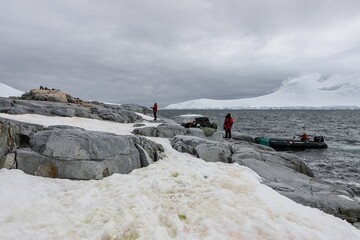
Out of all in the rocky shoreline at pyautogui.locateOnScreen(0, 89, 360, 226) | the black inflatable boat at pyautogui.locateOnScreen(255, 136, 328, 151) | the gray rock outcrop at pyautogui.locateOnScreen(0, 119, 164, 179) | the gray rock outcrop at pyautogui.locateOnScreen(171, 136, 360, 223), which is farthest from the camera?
the black inflatable boat at pyautogui.locateOnScreen(255, 136, 328, 151)

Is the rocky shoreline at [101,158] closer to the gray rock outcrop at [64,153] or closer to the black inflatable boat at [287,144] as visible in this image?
the gray rock outcrop at [64,153]

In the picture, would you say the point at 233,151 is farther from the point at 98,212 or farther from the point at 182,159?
the point at 98,212

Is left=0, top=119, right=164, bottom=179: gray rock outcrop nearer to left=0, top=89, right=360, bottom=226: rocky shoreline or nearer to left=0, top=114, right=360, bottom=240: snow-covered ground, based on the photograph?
left=0, top=89, right=360, bottom=226: rocky shoreline

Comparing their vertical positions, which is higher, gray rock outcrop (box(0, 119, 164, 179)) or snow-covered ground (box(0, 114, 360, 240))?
gray rock outcrop (box(0, 119, 164, 179))

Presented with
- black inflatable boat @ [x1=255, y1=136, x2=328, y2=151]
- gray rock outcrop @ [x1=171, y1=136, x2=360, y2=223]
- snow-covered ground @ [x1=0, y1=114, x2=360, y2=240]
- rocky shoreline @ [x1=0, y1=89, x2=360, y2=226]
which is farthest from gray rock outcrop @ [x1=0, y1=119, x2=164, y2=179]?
black inflatable boat @ [x1=255, y1=136, x2=328, y2=151]

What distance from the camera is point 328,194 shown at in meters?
12.3

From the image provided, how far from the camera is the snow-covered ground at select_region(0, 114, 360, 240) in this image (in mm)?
6242

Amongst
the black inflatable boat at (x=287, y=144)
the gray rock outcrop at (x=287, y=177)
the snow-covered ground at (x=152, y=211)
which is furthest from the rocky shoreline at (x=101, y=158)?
the black inflatable boat at (x=287, y=144)

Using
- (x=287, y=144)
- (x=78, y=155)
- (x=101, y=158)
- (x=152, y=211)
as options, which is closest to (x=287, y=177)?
(x=152, y=211)

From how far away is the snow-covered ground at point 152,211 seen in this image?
20.5 feet

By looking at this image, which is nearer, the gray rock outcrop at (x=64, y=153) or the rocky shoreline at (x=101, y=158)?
the gray rock outcrop at (x=64, y=153)

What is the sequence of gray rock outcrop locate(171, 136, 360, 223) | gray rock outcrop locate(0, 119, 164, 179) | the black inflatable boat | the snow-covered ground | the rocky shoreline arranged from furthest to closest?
the black inflatable boat → gray rock outcrop locate(171, 136, 360, 223) → the rocky shoreline → gray rock outcrop locate(0, 119, 164, 179) → the snow-covered ground

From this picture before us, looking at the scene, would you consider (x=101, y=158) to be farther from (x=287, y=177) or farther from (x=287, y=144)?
(x=287, y=144)

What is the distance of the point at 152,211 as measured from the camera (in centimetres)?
736
